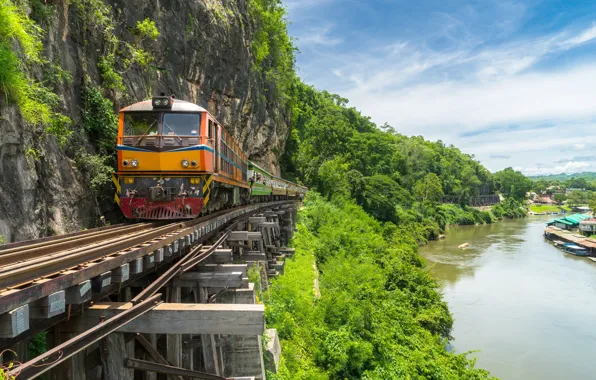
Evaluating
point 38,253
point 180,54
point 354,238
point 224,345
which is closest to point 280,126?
point 354,238

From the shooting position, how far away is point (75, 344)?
2.91m

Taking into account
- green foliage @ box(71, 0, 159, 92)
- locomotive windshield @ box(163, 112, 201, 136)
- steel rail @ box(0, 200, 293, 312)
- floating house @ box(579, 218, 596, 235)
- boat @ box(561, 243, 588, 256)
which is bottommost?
boat @ box(561, 243, 588, 256)

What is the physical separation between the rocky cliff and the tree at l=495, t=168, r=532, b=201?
100363 mm

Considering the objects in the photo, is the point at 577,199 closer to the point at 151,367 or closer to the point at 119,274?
the point at 151,367

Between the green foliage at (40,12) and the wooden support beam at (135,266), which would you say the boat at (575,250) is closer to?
the wooden support beam at (135,266)

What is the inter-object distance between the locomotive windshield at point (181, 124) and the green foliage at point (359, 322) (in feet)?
18.2

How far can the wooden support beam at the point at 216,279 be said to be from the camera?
6.14 meters

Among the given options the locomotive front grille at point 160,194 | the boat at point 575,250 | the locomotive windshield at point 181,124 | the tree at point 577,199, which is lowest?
the boat at point 575,250

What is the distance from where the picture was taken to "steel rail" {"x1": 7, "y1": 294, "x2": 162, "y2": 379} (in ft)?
8.32

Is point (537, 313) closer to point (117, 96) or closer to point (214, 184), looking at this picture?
point (214, 184)

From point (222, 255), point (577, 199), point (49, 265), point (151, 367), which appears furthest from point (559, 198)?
point (49, 265)

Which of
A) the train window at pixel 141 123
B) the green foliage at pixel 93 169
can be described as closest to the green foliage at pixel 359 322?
the green foliage at pixel 93 169

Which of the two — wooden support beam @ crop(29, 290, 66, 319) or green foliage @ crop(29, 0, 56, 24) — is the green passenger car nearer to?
green foliage @ crop(29, 0, 56, 24)

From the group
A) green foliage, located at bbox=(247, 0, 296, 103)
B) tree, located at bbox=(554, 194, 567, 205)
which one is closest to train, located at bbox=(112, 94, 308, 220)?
green foliage, located at bbox=(247, 0, 296, 103)
